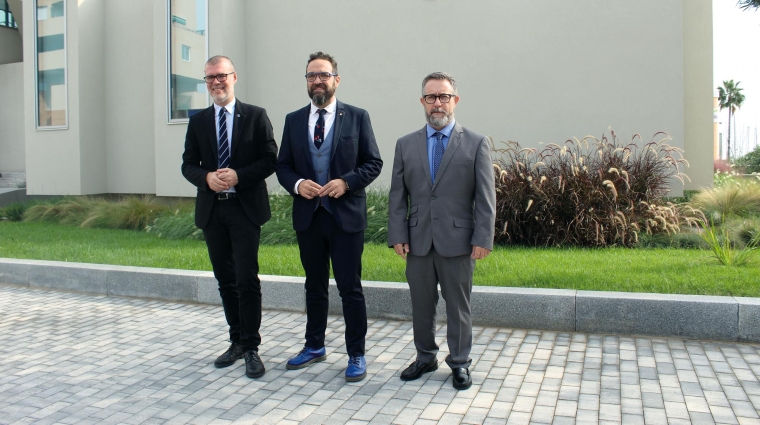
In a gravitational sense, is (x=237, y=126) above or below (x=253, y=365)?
above

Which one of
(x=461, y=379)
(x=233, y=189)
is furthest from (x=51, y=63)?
(x=461, y=379)

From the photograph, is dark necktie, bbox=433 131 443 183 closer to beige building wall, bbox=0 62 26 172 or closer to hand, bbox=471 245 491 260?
hand, bbox=471 245 491 260

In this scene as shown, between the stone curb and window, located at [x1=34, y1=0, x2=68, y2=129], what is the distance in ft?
31.8

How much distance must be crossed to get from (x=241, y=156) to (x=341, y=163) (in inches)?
30.5

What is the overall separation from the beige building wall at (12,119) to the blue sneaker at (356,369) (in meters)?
17.6

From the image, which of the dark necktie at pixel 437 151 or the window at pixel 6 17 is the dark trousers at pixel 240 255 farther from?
the window at pixel 6 17

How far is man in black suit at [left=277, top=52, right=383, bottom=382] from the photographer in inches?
175

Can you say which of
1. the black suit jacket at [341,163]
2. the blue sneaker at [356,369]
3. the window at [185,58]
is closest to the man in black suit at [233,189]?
the black suit jacket at [341,163]

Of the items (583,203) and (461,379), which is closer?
(461,379)

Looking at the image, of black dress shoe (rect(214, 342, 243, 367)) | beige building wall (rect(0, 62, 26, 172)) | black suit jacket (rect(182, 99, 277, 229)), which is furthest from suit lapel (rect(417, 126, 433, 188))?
beige building wall (rect(0, 62, 26, 172))

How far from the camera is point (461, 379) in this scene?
13.6ft

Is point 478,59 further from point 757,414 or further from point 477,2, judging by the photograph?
point 757,414

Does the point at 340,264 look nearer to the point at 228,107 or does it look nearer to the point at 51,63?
the point at 228,107

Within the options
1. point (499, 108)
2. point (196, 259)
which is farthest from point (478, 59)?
point (196, 259)
